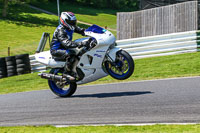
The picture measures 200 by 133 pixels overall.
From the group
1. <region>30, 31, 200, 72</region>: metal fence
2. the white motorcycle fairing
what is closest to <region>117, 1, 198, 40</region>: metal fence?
<region>30, 31, 200, 72</region>: metal fence

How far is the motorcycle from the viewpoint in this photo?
308 inches

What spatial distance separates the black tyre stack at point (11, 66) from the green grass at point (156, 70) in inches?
37.1

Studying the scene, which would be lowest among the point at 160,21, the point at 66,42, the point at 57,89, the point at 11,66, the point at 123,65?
the point at 57,89

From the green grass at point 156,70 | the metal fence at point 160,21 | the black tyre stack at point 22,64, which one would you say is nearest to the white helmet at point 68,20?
the green grass at point 156,70

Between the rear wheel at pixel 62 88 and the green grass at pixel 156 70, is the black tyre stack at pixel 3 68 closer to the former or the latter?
the green grass at pixel 156 70

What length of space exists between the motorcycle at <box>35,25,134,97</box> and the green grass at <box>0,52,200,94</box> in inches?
124

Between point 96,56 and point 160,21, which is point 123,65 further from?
point 160,21

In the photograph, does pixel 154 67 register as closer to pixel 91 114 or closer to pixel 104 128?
pixel 91 114

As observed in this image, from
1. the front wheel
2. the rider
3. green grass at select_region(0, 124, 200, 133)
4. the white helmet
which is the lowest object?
green grass at select_region(0, 124, 200, 133)

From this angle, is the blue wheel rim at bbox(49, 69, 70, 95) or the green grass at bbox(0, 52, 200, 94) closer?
the blue wheel rim at bbox(49, 69, 70, 95)

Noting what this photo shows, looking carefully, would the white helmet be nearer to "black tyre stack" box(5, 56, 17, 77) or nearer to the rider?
the rider

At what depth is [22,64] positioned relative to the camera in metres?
17.2

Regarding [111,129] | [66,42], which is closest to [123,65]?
[66,42]

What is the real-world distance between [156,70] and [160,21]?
10213 mm
